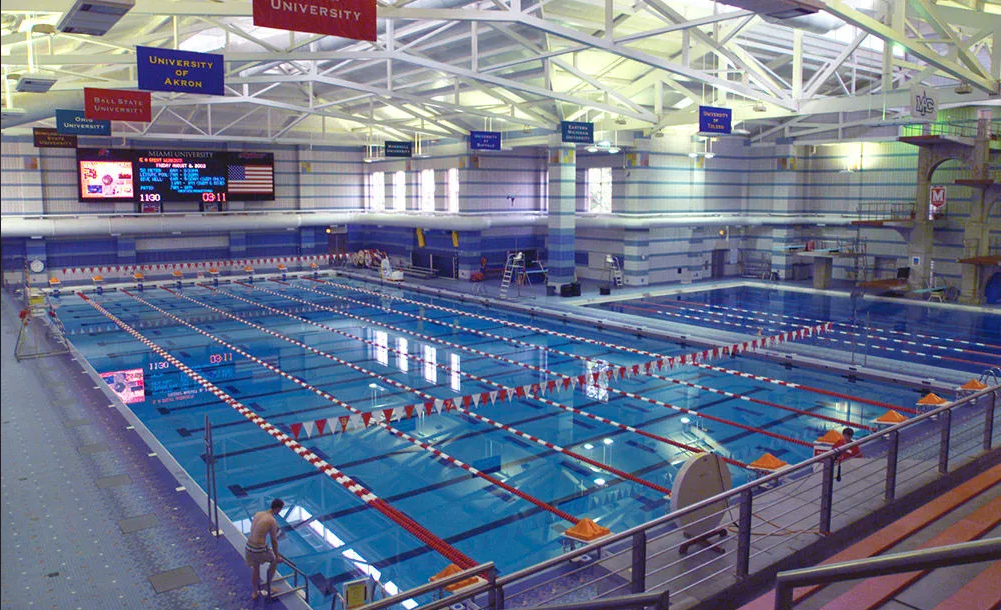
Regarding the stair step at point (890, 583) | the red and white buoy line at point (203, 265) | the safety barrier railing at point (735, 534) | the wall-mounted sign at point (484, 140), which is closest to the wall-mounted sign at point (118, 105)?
the wall-mounted sign at point (484, 140)

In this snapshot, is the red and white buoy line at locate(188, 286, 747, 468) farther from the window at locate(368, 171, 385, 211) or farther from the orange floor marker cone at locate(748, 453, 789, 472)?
the window at locate(368, 171, 385, 211)

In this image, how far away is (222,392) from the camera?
48.7ft

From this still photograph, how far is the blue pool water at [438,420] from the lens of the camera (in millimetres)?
9070


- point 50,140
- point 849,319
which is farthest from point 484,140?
point 50,140

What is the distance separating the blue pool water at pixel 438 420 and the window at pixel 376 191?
1468cm

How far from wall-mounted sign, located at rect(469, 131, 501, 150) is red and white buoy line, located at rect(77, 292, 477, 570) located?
1009cm

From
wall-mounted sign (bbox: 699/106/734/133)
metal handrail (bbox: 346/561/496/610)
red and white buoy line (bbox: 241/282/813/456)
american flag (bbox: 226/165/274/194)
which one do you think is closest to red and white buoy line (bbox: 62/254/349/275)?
american flag (bbox: 226/165/274/194)

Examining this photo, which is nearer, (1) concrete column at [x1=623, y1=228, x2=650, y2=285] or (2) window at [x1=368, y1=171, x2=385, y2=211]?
(1) concrete column at [x1=623, y1=228, x2=650, y2=285]

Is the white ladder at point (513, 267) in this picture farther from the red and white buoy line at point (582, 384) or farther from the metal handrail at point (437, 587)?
the metal handrail at point (437, 587)

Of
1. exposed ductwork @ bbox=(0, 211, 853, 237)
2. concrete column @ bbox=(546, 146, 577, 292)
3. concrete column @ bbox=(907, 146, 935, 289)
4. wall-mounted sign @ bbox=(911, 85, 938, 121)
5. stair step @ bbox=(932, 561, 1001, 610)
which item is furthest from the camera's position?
exposed ductwork @ bbox=(0, 211, 853, 237)

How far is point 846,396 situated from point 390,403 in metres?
8.37

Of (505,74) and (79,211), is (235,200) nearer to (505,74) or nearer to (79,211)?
(79,211)

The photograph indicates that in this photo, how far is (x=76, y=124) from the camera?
Answer: 63.0ft

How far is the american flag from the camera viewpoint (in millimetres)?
32312
